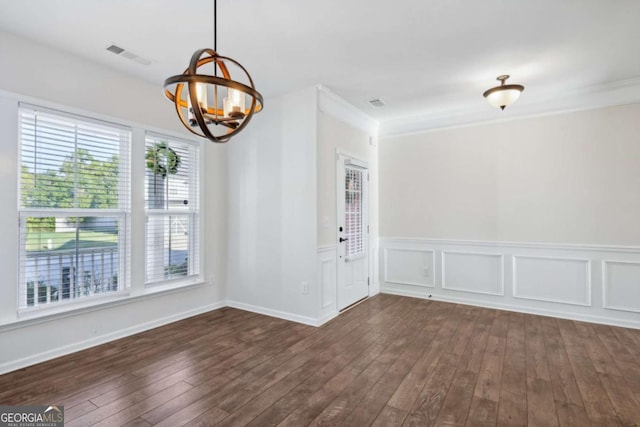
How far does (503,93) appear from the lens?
349cm

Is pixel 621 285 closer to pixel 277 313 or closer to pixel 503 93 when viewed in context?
pixel 503 93

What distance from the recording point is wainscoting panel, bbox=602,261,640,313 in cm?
377

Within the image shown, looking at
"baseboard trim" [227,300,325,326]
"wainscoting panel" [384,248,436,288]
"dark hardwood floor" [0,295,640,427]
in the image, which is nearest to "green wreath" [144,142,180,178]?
"dark hardwood floor" [0,295,640,427]

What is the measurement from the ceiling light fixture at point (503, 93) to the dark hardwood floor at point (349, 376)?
8.58ft

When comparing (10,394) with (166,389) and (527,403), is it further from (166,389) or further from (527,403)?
(527,403)

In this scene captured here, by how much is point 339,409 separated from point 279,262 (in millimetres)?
2192

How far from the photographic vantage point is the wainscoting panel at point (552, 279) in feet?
13.2

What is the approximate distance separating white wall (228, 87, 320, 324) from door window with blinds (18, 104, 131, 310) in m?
1.44

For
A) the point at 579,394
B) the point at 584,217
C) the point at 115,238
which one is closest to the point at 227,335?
the point at 115,238

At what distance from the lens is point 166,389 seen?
246 centimetres

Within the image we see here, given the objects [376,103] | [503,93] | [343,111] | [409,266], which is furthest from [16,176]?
[409,266]

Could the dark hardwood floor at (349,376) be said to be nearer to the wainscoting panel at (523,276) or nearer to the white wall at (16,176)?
the white wall at (16,176)
